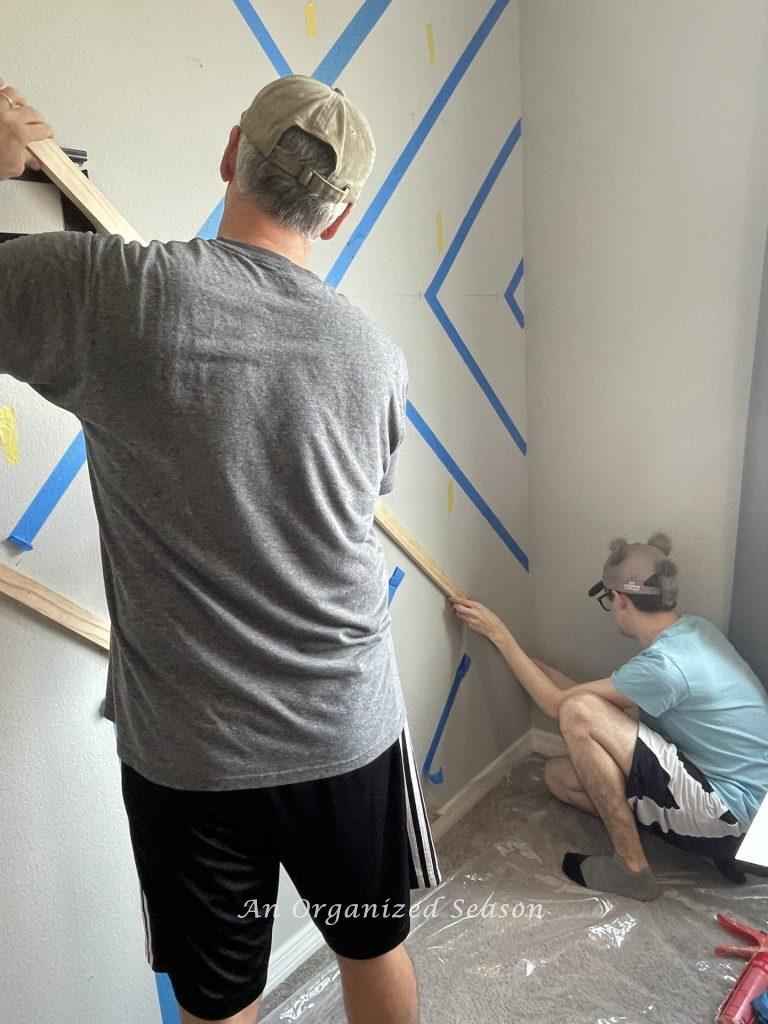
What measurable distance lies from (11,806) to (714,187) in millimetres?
2167

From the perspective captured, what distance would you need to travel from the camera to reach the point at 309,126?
1.00 metres

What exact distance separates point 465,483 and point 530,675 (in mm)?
612

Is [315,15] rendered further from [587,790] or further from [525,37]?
[587,790]

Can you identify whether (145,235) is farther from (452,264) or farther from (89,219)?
Result: (452,264)

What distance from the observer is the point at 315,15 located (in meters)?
1.71

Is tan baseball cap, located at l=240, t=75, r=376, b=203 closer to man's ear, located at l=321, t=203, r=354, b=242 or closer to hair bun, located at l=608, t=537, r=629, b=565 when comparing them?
man's ear, located at l=321, t=203, r=354, b=242

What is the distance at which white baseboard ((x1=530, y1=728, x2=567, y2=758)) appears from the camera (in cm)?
275

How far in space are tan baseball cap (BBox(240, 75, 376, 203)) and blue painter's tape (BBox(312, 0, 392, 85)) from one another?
82 centimetres

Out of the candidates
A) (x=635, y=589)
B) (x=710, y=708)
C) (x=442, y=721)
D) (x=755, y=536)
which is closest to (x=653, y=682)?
(x=710, y=708)

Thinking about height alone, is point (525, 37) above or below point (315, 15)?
above

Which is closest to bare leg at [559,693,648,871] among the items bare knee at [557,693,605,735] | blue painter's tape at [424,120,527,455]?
bare knee at [557,693,605,735]

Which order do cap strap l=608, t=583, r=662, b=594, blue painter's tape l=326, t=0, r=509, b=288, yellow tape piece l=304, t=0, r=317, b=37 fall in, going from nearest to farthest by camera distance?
yellow tape piece l=304, t=0, r=317, b=37 → blue painter's tape l=326, t=0, r=509, b=288 → cap strap l=608, t=583, r=662, b=594

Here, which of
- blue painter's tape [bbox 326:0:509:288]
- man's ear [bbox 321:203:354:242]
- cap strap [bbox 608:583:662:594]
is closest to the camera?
man's ear [bbox 321:203:354:242]

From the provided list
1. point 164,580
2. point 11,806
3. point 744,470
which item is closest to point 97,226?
point 164,580
